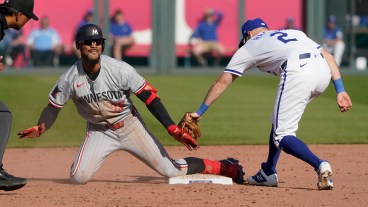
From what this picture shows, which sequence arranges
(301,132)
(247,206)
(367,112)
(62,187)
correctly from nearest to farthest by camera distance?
(247,206), (62,187), (301,132), (367,112)

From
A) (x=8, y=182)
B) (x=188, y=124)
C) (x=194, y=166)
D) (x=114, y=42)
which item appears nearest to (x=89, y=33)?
(x=188, y=124)

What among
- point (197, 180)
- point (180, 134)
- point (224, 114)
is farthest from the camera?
point (224, 114)

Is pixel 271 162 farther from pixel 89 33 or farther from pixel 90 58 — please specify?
pixel 89 33

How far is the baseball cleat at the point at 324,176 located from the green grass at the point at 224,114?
4.41 m

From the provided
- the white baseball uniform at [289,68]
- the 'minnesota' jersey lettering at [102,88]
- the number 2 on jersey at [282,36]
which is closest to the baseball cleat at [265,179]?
the white baseball uniform at [289,68]

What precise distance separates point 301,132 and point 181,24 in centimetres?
1147

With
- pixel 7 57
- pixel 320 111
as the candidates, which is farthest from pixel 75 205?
pixel 7 57

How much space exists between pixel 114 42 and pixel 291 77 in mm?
16461

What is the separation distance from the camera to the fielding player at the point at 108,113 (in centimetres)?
848

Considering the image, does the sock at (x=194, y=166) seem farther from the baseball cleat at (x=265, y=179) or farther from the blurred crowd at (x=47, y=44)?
the blurred crowd at (x=47, y=44)

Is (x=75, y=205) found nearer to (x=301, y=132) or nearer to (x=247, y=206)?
(x=247, y=206)

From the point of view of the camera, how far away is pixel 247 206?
7.51 meters

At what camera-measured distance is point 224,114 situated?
1573 centimetres

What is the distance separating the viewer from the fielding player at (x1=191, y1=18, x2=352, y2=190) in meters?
8.16
